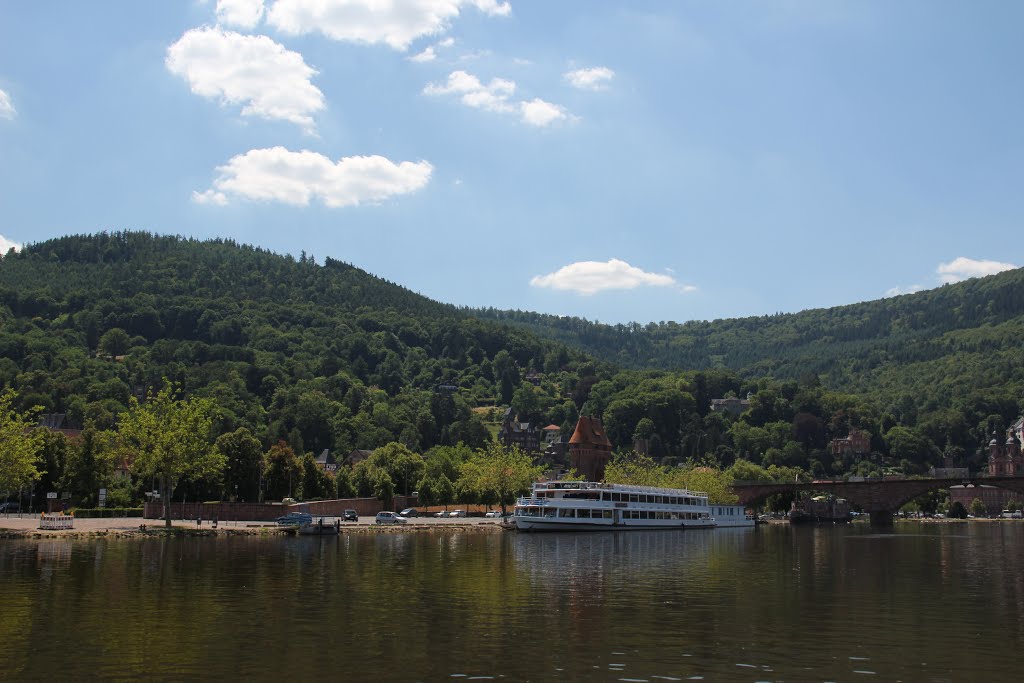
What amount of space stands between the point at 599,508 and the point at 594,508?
0.92 metres

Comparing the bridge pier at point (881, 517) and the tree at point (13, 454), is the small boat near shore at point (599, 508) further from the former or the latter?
the tree at point (13, 454)

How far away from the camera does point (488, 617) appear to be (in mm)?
37094

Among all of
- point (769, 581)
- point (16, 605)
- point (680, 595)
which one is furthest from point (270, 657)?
point (769, 581)

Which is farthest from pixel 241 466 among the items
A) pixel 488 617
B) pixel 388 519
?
pixel 488 617

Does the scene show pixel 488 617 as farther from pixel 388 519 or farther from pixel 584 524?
pixel 584 524

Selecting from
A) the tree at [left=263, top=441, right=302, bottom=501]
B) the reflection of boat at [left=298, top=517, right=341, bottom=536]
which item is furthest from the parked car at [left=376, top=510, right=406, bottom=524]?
the reflection of boat at [left=298, top=517, right=341, bottom=536]

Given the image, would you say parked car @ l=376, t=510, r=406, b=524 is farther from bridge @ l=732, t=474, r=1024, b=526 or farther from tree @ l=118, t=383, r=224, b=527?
bridge @ l=732, t=474, r=1024, b=526

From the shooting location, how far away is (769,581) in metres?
53.3

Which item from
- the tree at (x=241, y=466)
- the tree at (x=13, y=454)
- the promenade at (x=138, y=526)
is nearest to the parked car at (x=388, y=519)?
the promenade at (x=138, y=526)

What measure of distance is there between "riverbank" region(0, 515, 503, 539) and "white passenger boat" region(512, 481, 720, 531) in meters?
7.98

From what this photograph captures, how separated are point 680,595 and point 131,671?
27010mm

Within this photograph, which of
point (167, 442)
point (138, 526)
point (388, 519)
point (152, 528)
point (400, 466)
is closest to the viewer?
point (152, 528)

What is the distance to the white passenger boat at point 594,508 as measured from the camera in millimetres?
111188

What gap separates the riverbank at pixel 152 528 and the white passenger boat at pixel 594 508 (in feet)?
26.2
